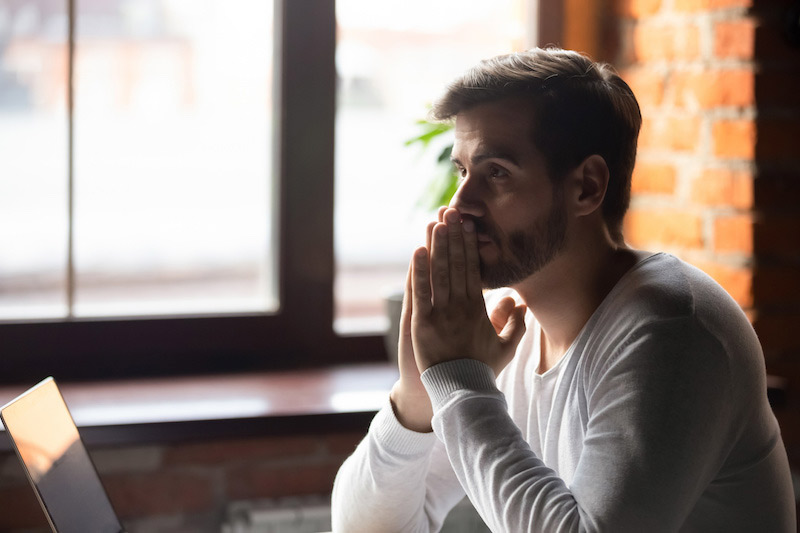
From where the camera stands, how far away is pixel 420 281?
1.24 meters

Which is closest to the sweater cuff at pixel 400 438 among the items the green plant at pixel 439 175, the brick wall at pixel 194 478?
the brick wall at pixel 194 478

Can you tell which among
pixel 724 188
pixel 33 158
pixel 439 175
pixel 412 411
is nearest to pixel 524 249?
pixel 412 411

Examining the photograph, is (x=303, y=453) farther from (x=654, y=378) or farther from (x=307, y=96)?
(x=654, y=378)

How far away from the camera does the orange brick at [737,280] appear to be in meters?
1.80

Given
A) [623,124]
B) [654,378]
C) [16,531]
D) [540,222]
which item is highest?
[623,124]

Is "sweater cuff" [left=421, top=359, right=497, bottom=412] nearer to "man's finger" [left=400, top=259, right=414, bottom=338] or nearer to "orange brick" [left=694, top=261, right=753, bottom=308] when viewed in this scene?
"man's finger" [left=400, top=259, right=414, bottom=338]

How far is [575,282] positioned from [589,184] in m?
0.13

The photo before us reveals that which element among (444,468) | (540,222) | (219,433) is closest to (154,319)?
(219,433)

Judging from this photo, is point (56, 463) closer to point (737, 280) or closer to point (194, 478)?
point (194, 478)

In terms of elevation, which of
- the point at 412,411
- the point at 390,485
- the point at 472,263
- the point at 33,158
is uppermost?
the point at 33,158

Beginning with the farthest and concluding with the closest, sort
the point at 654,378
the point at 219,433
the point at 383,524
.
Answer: the point at 219,433, the point at 383,524, the point at 654,378

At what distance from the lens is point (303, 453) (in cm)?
187

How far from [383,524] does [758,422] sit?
1.79ft

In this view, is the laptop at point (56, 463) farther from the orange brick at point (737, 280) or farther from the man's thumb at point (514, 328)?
the orange brick at point (737, 280)
